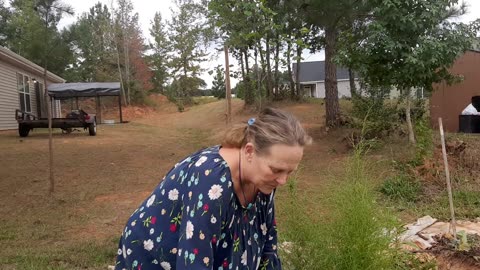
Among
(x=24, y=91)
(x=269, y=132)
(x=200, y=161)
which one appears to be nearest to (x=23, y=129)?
(x=24, y=91)

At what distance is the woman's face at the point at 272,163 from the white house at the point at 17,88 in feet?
45.3

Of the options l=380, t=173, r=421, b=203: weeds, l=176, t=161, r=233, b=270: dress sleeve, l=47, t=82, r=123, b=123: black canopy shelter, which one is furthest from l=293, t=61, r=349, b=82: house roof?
l=176, t=161, r=233, b=270: dress sleeve

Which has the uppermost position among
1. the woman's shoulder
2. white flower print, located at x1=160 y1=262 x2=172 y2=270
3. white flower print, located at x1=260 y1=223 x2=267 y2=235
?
the woman's shoulder

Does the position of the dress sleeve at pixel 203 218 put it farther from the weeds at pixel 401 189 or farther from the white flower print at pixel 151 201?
the weeds at pixel 401 189

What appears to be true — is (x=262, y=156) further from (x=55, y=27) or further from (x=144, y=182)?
(x=55, y=27)

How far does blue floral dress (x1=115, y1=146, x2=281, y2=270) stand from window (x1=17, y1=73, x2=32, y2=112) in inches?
658

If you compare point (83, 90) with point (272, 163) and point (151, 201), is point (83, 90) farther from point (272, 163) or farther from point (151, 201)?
point (272, 163)

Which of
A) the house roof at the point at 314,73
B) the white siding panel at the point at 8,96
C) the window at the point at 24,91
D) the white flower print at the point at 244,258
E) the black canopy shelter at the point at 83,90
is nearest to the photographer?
the white flower print at the point at 244,258

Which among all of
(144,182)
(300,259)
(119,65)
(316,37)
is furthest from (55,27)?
(119,65)

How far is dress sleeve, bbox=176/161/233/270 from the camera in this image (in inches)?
51.7

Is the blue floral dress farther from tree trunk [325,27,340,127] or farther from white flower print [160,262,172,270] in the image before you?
tree trunk [325,27,340,127]

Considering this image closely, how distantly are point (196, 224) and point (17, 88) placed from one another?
1686 cm

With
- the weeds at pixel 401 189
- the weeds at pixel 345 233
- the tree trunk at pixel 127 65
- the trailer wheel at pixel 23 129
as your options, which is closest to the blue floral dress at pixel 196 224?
the weeds at pixel 345 233

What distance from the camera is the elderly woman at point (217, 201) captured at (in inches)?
52.1
